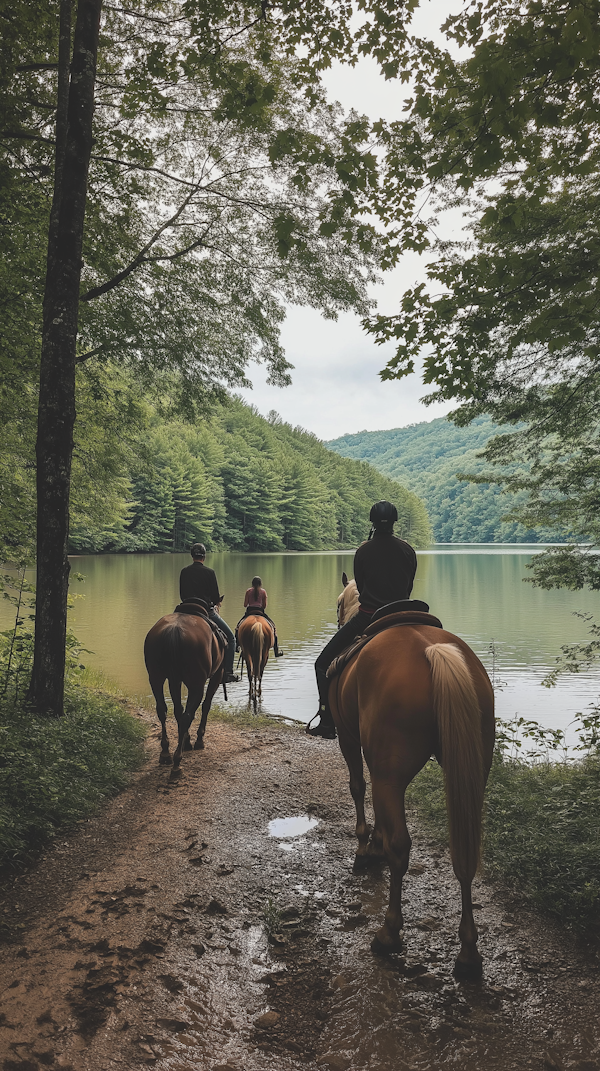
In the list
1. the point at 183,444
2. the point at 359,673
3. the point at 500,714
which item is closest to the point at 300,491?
the point at 183,444

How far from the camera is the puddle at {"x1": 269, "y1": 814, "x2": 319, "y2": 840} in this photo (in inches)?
196

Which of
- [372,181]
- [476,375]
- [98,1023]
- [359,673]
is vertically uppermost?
[372,181]

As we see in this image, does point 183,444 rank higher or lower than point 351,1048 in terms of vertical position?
higher

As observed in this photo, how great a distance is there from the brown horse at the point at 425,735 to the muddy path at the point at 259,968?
0.32 m

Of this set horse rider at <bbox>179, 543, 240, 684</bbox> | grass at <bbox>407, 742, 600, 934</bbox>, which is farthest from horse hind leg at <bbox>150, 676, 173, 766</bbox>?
grass at <bbox>407, 742, 600, 934</bbox>

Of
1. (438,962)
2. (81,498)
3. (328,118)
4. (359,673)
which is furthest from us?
(81,498)

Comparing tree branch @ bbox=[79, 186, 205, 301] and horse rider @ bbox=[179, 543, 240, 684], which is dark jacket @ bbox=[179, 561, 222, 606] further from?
tree branch @ bbox=[79, 186, 205, 301]

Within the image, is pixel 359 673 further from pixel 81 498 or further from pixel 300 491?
pixel 300 491

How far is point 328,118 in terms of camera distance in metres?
7.94

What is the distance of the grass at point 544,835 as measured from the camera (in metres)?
3.43

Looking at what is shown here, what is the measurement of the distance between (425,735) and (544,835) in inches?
72.3

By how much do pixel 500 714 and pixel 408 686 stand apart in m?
9.54

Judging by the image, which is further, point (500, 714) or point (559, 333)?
point (500, 714)

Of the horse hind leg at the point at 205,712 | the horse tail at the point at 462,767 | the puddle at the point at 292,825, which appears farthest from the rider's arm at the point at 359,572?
the horse hind leg at the point at 205,712
